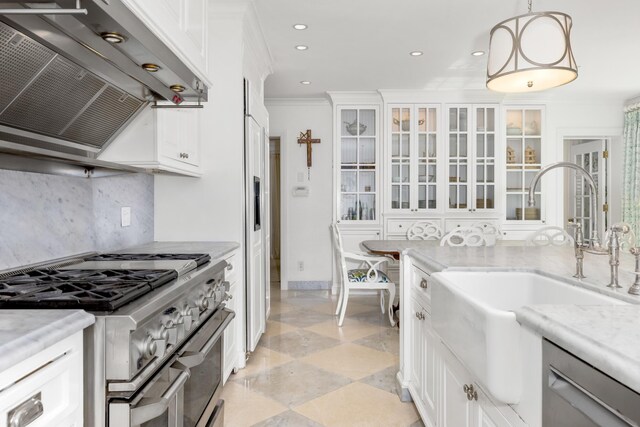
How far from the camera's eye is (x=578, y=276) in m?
1.38

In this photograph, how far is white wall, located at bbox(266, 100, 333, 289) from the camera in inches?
219

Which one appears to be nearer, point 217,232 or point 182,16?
point 182,16

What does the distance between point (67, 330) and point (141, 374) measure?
28 centimetres

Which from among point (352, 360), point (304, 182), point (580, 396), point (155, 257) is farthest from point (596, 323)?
point (304, 182)

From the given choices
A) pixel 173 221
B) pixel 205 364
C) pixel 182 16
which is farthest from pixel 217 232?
pixel 182 16

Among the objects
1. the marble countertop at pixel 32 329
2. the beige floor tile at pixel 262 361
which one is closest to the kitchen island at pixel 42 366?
the marble countertop at pixel 32 329

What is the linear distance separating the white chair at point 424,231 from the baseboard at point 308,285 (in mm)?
1289

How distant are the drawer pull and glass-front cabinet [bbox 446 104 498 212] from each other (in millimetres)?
4954

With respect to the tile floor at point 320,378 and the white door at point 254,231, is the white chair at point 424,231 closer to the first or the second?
the tile floor at point 320,378

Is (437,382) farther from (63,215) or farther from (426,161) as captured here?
(426,161)

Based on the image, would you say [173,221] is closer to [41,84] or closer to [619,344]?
[41,84]

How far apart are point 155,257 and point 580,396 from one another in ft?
5.92

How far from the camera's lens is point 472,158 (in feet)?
17.3

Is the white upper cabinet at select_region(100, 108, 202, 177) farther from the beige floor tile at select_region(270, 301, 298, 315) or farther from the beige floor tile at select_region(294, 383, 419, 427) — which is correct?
the beige floor tile at select_region(270, 301, 298, 315)
